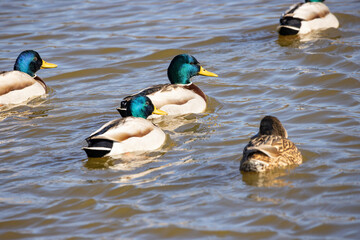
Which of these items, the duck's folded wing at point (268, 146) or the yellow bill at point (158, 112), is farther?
the yellow bill at point (158, 112)

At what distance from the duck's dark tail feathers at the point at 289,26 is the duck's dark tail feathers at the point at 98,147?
6436 mm

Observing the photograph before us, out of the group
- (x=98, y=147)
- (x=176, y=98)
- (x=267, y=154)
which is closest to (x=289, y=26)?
(x=176, y=98)

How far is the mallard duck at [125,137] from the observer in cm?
718

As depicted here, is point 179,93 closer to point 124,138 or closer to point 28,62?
point 124,138

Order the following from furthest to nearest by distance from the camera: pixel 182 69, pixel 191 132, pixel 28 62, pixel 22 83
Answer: pixel 28 62, pixel 22 83, pixel 182 69, pixel 191 132

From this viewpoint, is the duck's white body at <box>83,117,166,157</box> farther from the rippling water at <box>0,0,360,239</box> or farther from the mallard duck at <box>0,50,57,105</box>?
the mallard duck at <box>0,50,57,105</box>

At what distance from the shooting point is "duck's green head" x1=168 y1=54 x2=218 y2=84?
962 centimetres

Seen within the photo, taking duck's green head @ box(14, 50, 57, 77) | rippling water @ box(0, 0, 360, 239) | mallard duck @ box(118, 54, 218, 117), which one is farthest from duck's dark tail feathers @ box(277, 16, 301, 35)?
duck's green head @ box(14, 50, 57, 77)

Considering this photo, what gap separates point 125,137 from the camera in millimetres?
7367

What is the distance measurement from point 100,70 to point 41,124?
2.98 meters

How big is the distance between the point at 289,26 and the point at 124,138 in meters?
6.33

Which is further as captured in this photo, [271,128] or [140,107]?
[140,107]

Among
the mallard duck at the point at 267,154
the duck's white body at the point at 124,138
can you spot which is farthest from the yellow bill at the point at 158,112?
the mallard duck at the point at 267,154

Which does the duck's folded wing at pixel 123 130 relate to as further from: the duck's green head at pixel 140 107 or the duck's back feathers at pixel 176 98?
the duck's back feathers at pixel 176 98
